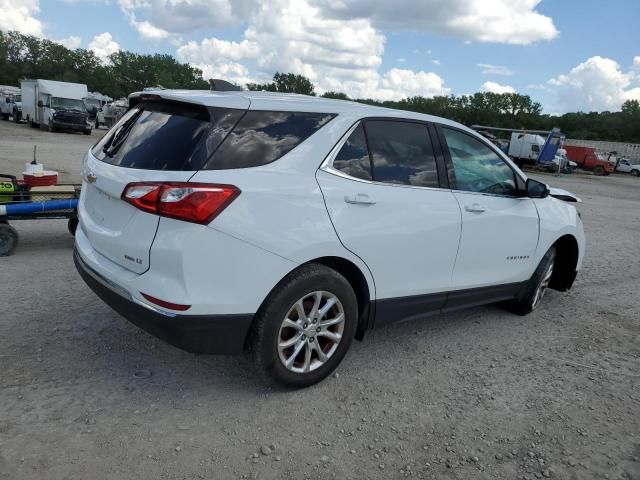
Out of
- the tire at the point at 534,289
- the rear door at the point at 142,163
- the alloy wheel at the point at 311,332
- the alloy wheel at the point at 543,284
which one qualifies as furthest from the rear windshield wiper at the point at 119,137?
the alloy wheel at the point at 543,284

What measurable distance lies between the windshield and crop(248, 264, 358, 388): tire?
103ft

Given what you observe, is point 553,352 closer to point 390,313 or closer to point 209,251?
point 390,313

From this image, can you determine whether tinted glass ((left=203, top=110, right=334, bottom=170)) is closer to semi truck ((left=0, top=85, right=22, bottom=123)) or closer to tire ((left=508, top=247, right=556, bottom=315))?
Answer: tire ((left=508, top=247, right=556, bottom=315))

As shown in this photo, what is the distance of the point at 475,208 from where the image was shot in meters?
Answer: 4.07

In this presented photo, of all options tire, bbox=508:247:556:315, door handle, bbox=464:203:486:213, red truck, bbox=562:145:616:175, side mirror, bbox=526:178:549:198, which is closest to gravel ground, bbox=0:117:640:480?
tire, bbox=508:247:556:315

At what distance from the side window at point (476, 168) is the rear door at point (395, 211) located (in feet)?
0.78

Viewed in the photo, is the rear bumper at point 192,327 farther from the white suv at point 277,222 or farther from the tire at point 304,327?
the tire at point 304,327

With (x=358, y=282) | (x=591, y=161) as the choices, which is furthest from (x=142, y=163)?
(x=591, y=161)

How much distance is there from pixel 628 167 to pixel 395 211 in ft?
166

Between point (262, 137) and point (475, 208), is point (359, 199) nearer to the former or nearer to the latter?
point (262, 137)

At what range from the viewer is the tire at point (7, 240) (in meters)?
5.61

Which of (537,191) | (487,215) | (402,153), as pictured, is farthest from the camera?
(537,191)

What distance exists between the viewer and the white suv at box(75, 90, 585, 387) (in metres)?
2.79

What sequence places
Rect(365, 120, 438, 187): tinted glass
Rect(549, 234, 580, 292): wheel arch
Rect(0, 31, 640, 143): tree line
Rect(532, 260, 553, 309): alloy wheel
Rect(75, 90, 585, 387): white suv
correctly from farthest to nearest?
Rect(0, 31, 640, 143): tree line → Rect(549, 234, 580, 292): wheel arch → Rect(532, 260, 553, 309): alloy wheel → Rect(365, 120, 438, 187): tinted glass → Rect(75, 90, 585, 387): white suv
